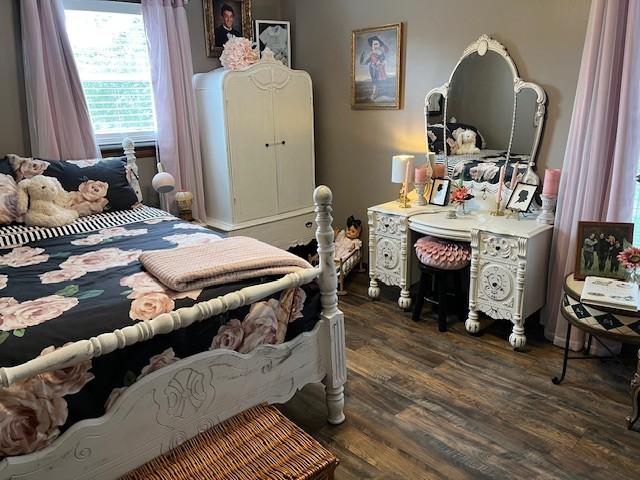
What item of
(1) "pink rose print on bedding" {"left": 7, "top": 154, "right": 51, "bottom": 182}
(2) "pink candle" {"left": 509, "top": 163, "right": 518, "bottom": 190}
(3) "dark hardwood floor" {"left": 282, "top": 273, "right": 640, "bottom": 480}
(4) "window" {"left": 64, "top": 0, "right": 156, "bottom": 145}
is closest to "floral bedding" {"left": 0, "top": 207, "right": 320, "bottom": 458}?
(1) "pink rose print on bedding" {"left": 7, "top": 154, "right": 51, "bottom": 182}

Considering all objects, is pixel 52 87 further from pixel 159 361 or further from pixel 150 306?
pixel 159 361

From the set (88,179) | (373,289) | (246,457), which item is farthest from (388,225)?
(246,457)

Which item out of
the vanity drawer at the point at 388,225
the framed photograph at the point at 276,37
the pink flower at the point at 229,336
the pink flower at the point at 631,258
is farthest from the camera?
the framed photograph at the point at 276,37

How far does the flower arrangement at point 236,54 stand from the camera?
11.6 feet

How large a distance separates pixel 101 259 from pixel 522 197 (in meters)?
2.30

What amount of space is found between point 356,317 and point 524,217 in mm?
1217

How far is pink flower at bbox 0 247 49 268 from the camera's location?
217cm

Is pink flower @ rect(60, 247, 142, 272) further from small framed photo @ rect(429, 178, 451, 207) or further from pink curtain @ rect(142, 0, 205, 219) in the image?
small framed photo @ rect(429, 178, 451, 207)

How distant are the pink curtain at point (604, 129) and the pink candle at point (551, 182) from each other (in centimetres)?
6

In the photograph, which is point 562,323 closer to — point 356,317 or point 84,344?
point 356,317

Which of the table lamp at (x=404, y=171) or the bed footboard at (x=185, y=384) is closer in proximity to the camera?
the bed footboard at (x=185, y=384)

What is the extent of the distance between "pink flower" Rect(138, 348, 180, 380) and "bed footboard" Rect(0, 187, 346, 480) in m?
0.02

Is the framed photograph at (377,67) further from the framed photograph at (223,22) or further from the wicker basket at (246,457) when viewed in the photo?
the wicker basket at (246,457)

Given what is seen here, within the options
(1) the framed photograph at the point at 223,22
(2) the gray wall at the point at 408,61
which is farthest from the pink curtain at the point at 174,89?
(2) the gray wall at the point at 408,61
